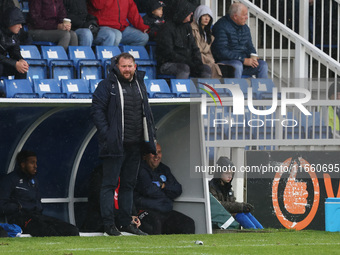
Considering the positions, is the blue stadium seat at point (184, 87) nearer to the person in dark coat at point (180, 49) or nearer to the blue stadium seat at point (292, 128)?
the person in dark coat at point (180, 49)

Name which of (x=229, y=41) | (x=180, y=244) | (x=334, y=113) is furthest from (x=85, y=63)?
(x=180, y=244)

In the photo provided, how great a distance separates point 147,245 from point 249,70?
639cm

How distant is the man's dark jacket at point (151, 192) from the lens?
39.8 ft

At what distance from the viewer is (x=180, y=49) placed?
14.7 m

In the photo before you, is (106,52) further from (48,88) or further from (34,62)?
(48,88)

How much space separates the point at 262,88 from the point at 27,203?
4.77 m

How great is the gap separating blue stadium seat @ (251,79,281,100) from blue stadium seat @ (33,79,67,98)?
11.3 ft

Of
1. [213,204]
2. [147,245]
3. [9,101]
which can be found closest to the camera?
[147,245]

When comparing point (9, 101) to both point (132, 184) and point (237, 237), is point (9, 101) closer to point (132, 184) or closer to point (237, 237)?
point (132, 184)

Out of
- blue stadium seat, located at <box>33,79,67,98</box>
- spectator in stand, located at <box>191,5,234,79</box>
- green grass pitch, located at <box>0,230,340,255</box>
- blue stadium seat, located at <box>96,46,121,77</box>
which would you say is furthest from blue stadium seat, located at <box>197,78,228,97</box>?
green grass pitch, located at <box>0,230,340,255</box>

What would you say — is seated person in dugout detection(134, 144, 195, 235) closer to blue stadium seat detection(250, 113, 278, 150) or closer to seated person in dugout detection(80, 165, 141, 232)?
seated person in dugout detection(80, 165, 141, 232)

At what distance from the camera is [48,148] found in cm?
1259

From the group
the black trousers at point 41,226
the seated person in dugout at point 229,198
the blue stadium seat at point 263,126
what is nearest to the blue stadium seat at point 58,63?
the seated person in dugout at point 229,198

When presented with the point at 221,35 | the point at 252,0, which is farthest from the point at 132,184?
the point at 252,0
